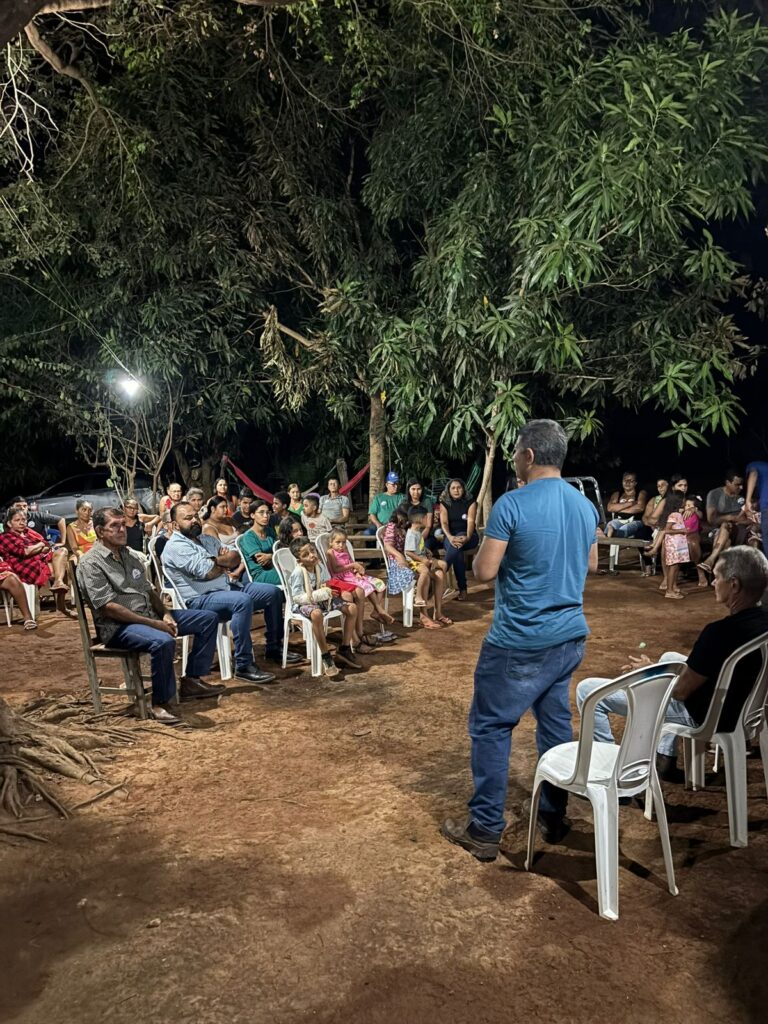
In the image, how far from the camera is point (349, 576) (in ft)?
22.6

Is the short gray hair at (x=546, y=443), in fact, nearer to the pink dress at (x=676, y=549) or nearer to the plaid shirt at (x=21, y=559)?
the pink dress at (x=676, y=549)

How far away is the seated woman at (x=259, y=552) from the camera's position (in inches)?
267

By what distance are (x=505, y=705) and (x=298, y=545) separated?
358cm

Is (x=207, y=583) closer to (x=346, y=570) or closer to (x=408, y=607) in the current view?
(x=346, y=570)

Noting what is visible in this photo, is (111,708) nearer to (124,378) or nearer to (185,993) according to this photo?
(185,993)

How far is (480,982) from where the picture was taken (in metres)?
2.59

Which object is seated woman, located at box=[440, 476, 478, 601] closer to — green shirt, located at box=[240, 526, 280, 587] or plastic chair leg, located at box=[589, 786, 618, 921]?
green shirt, located at box=[240, 526, 280, 587]

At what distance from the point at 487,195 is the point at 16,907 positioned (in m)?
7.70

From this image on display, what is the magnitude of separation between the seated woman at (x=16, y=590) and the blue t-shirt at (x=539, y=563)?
6.15 metres

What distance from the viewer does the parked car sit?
1509cm

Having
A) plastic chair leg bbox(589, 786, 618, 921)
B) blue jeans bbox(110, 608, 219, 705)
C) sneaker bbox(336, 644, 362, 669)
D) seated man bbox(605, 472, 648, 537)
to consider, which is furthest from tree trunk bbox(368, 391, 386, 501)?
plastic chair leg bbox(589, 786, 618, 921)

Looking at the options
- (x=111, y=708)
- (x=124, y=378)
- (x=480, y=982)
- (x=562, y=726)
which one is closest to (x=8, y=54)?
(x=111, y=708)

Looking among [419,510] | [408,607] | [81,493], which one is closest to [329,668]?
[408,607]

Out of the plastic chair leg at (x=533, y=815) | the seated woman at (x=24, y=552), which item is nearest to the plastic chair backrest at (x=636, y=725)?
the plastic chair leg at (x=533, y=815)
